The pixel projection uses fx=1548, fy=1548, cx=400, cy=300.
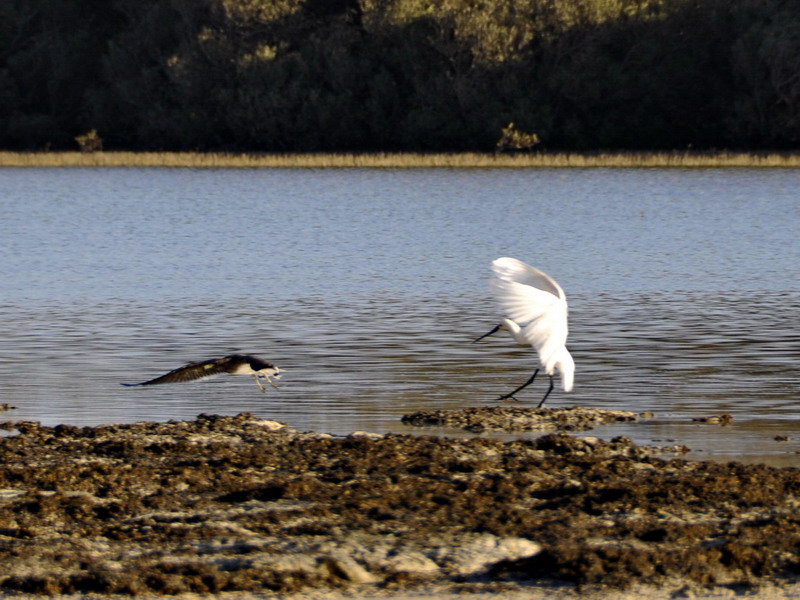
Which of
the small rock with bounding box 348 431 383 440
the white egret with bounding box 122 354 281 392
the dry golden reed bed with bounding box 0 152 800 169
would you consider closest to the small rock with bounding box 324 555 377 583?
the small rock with bounding box 348 431 383 440

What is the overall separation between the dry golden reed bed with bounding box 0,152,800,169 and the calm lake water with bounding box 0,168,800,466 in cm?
1100

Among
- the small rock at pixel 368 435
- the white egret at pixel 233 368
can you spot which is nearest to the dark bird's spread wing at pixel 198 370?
the white egret at pixel 233 368

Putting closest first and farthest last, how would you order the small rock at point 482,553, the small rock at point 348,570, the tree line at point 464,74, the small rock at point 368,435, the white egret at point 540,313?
the small rock at point 348,570
the small rock at point 482,553
the small rock at point 368,435
the white egret at point 540,313
the tree line at point 464,74

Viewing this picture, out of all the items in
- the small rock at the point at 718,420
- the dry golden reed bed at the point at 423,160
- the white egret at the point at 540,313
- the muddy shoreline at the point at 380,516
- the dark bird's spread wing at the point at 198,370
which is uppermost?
the white egret at the point at 540,313

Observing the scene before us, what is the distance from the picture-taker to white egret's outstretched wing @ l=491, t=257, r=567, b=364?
370 inches

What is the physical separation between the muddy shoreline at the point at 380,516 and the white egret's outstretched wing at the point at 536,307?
3.78 feet

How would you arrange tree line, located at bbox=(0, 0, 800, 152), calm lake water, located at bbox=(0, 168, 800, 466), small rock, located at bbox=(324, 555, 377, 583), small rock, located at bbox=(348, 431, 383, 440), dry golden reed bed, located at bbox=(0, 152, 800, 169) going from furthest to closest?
tree line, located at bbox=(0, 0, 800, 152) → dry golden reed bed, located at bbox=(0, 152, 800, 169) → calm lake water, located at bbox=(0, 168, 800, 466) → small rock, located at bbox=(348, 431, 383, 440) → small rock, located at bbox=(324, 555, 377, 583)

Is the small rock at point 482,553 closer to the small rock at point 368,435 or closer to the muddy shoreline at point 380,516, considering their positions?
the muddy shoreline at point 380,516

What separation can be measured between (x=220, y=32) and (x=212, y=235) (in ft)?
105

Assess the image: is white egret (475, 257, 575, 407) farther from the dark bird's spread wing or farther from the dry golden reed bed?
the dry golden reed bed

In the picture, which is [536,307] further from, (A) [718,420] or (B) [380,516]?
(B) [380,516]

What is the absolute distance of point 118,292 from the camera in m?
18.9

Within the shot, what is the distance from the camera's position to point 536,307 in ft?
30.9

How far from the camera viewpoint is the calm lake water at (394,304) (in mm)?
10500
